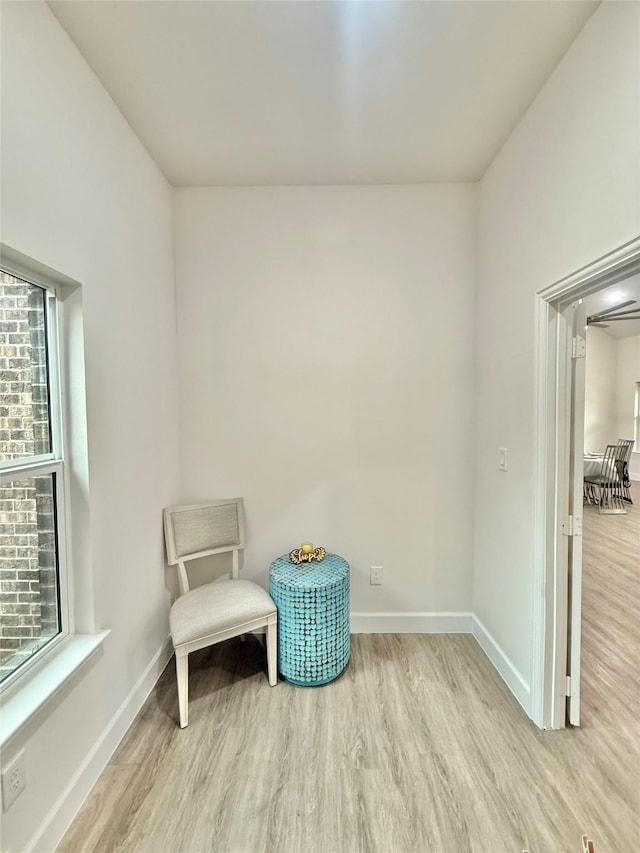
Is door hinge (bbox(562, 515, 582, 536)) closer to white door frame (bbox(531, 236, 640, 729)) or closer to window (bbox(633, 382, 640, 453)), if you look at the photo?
white door frame (bbox(531, 236, 640, 729))

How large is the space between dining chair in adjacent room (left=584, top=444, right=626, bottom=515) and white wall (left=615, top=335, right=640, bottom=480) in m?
1.81

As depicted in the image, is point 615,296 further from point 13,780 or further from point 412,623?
point 13,780

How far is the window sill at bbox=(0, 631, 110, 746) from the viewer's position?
1.04 metres

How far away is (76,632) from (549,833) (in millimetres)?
1826

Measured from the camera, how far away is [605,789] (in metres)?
1.37

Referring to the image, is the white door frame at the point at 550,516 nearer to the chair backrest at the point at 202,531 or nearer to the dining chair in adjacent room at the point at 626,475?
the chair backrest at the point at 202,531

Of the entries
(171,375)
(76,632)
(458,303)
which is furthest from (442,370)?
(76,632)

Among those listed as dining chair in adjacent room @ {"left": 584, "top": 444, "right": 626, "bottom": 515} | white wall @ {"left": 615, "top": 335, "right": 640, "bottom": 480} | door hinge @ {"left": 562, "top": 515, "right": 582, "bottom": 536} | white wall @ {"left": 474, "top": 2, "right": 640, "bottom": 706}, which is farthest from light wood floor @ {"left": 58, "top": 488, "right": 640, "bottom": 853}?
white wall @ {"left": 615, "top": 335, "right": 640, "bottom": 480}

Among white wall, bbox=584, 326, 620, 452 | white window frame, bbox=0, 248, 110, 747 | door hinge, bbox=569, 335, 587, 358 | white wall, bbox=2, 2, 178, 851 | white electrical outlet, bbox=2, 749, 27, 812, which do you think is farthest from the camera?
white wall, bbox=584, 326, 620, 452

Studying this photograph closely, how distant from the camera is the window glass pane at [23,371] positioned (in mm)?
1200

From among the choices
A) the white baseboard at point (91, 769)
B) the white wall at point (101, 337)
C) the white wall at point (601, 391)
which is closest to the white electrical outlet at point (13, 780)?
the white wall at point (101, 337)

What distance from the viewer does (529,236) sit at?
1.69 metres

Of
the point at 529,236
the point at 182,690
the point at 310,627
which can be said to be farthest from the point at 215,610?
the point at 529,236

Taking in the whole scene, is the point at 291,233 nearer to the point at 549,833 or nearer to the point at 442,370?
the point at 442,370
